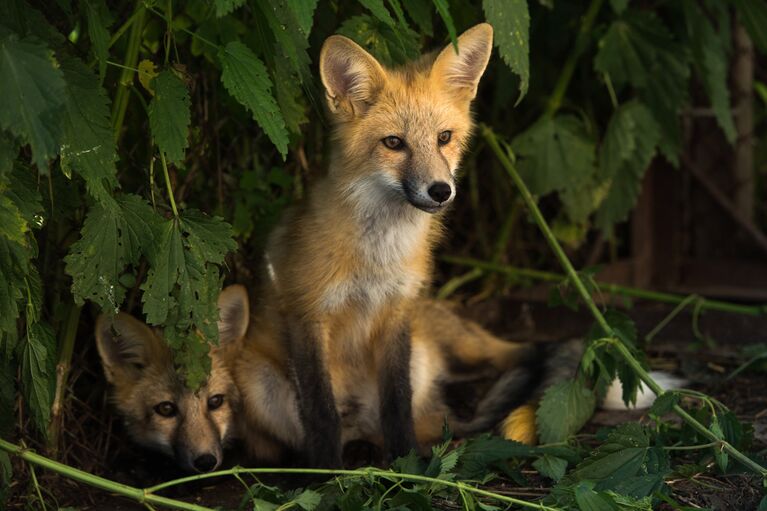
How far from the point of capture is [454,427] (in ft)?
12.9

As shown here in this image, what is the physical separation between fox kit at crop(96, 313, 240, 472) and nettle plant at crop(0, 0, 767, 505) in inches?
5.8

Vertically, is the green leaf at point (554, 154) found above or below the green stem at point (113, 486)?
above

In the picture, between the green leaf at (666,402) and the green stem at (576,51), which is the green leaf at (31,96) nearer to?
the green leaf at (666,402)

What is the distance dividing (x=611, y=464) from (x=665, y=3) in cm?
283

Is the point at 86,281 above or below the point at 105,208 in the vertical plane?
below

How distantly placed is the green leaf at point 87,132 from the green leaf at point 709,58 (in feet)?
9.54

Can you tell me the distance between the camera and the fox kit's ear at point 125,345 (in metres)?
3.59

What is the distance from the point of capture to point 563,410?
352cm

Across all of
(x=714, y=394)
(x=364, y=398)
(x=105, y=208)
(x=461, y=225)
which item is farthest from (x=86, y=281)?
(x=461, y=225)

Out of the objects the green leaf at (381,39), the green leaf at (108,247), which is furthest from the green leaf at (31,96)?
the green leaf at (381,39)

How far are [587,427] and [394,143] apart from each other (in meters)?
1.40

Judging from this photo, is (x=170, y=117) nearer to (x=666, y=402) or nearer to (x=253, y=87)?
(x=253, y=87)

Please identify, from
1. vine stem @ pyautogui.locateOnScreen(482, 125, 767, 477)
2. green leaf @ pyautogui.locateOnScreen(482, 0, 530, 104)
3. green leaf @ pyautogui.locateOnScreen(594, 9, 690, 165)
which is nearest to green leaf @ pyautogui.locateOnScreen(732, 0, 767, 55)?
green leaf @ pyautogui.locateOnScreen(594, 9, 690, 165)

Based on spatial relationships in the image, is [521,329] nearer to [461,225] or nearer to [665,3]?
[461,225]
